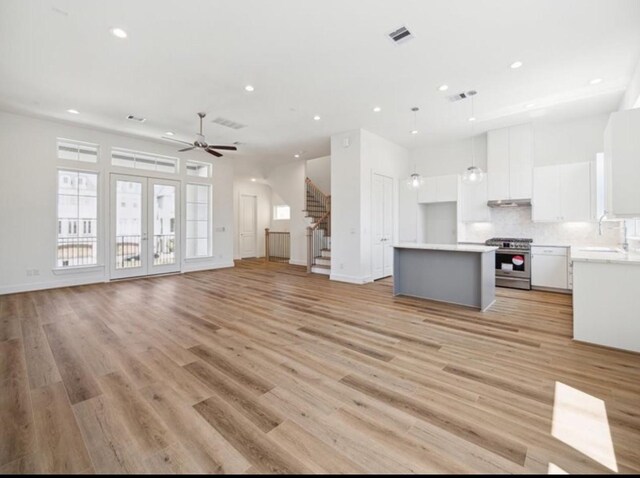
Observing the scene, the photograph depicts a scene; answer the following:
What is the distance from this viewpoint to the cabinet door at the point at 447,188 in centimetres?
682

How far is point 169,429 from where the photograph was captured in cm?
182

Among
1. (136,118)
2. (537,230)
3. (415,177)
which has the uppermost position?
(136,118)

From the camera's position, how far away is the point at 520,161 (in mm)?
6043

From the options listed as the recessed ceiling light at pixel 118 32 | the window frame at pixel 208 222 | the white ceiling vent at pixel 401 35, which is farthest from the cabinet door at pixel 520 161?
the window frame at pixel 208 222

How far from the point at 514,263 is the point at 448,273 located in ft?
6.76

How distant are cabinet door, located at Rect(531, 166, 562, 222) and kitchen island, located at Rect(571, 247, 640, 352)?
2913mm

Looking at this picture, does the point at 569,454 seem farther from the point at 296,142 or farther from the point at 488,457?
the point at 296,142

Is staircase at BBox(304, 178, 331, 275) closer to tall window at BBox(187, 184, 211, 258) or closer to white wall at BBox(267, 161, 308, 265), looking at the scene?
white wall at BBox(267, 161, 308, 265)

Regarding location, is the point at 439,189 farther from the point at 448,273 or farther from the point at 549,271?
the point at 448,273

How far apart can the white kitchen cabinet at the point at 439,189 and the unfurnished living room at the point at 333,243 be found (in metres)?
0.06

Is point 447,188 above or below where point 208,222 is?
above

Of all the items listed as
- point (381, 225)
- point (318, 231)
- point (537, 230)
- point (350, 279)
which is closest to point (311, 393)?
point (350, 279)

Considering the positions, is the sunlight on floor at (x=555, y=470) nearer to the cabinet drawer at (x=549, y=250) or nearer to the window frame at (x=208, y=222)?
the cabinet drawer at (x=549, y=250)

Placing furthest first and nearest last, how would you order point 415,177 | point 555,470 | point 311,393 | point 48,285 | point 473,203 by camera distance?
1. point 473,203
2. point 48,285
3. point 415,177
4. point 311,393
5. point 555,470
